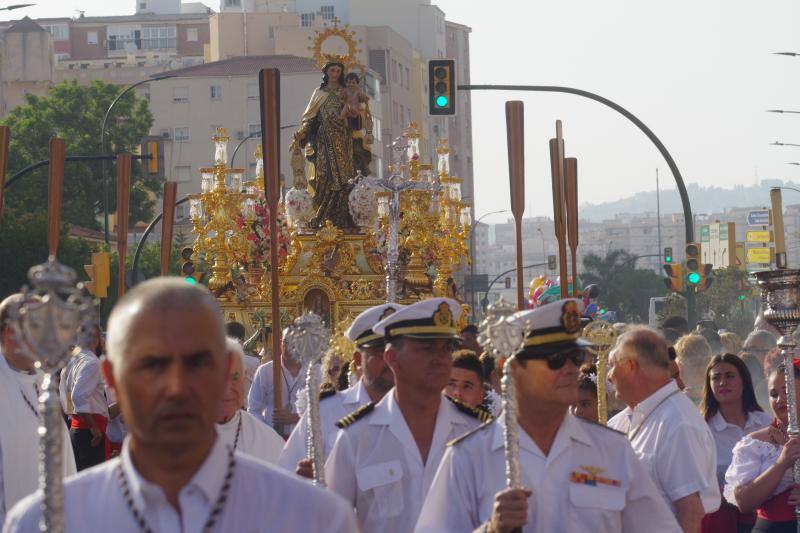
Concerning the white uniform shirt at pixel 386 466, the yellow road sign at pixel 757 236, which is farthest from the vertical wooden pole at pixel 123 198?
the yellow road sign at pixel 757 236

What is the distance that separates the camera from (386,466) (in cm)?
655

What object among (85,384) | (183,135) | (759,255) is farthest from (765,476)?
(759,255)

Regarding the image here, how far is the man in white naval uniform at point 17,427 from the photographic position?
745 cm

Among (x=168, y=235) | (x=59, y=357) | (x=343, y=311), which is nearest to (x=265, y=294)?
(x=343, y=311)

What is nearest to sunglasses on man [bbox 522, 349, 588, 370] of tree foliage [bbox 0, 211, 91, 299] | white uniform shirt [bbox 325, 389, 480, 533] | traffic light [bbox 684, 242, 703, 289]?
white uniform shirt [bbox 325, 389, 480, 533]

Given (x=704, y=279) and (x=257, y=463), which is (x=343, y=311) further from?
(x=257, y=463)

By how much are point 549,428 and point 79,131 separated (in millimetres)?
64503

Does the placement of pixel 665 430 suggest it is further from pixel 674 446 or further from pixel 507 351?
pixel 507 351

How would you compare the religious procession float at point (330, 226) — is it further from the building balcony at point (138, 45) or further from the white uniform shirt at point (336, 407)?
the building balcony at point (138, 45)

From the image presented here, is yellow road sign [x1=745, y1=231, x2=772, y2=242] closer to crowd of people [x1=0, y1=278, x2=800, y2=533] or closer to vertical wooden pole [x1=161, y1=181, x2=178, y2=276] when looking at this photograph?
vertical wooden pole [x1=161, y1=181, x2=178, y2=276]

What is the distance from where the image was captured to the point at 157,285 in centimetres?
358

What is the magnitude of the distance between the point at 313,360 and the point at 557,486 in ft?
4.35

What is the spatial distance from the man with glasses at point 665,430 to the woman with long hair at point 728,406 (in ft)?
7.15

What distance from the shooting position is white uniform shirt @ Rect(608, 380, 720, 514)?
703 centimetres
